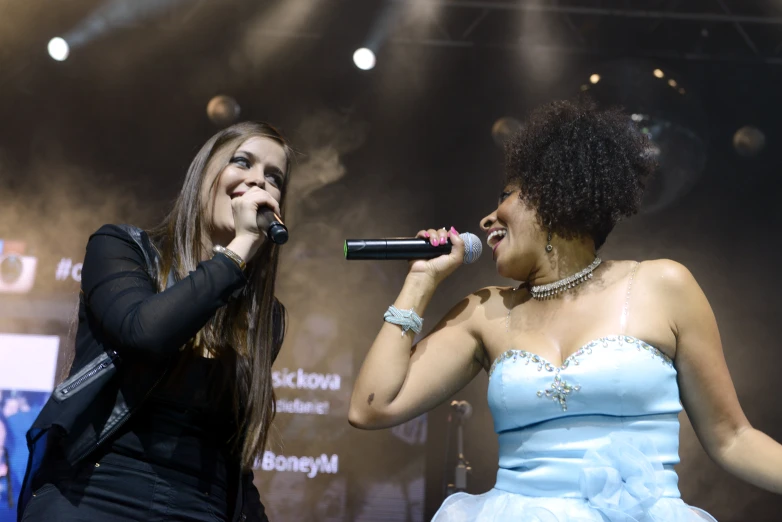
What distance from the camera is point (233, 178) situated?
1722 mm

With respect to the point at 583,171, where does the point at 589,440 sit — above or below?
below

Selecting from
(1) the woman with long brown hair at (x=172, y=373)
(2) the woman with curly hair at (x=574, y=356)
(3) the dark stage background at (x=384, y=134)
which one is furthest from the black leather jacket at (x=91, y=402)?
(3) the dark stage background at (x=384, y=134)

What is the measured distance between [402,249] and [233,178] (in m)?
0.42

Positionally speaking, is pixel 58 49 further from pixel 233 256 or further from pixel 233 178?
pixel 233 256

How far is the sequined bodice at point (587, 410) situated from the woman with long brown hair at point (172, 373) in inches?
22.0

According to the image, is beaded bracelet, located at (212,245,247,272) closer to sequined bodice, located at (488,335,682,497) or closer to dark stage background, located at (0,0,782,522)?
sequined bodice, located at (488,335,682,497)

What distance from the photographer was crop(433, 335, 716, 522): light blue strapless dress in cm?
137

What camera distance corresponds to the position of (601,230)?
171cm

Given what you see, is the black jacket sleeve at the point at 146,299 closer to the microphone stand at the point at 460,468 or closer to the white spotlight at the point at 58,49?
the microphone stand at the point at 460,468

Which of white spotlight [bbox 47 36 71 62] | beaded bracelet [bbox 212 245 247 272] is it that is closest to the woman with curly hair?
beaded bracelet [bbox 212 245 247 272]

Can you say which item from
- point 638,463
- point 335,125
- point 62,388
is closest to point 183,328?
point 62,388

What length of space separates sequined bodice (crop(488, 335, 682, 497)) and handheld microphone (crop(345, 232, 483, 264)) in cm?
35

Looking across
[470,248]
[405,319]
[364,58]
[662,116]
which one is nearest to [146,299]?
[405,319]

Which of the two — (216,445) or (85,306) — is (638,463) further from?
(85,306)
